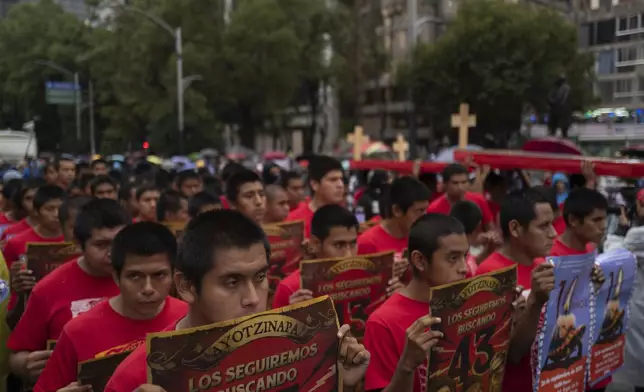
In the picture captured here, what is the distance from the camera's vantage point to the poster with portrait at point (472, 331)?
8.82 ft

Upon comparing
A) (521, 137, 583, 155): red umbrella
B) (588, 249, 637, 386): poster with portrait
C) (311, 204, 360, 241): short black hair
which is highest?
(521, 137, 583, 155): red umbrella

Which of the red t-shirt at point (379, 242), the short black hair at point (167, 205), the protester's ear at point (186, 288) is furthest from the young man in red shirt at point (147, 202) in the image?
the protester's ear at point (186, 288)

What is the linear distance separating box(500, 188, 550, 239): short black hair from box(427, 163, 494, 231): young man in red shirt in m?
2.77

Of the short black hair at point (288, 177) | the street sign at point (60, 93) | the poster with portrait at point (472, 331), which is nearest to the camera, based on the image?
the poster with portrait at point (472, 331)

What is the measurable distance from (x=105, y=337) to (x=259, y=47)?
30957 mm

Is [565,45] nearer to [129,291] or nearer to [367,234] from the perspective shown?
[367,234]

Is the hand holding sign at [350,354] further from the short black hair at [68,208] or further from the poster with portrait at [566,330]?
the short black hair at [68,208]

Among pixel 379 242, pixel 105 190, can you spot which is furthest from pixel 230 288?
pixel 105 190

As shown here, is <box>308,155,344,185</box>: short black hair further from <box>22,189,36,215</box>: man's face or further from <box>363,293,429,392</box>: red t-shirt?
<box>363,293,429,392</box>: red t-shirt

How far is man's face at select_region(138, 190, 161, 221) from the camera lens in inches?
267

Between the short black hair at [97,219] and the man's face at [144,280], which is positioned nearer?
the man's face at [144,280]

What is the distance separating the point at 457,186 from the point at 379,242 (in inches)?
83.6

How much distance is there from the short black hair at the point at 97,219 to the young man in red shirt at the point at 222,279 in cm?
169

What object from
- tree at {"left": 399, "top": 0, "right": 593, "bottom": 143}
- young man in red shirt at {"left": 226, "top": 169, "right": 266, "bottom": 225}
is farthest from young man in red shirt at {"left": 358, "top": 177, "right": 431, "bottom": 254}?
tree at {"left": 399, "top": 0, "right": 593, "bottom": 143}
